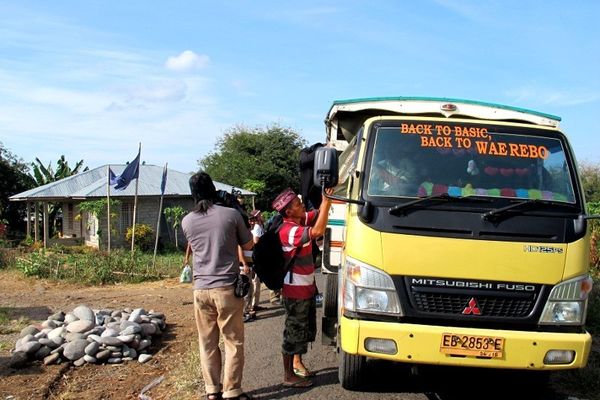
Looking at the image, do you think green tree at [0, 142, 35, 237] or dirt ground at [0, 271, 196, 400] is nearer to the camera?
dirt ground at [0, 271, 196, 400]

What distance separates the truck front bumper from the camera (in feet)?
→ 14.0

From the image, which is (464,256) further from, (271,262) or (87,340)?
(87,340)

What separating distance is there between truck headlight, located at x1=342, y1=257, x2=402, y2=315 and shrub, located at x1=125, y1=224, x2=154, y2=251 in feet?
71.0

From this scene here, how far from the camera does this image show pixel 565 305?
14.6 feet

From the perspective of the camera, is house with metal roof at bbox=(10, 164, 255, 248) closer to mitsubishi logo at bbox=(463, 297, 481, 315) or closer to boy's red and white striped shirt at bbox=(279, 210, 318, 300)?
boy's red and white striped shirt at bbox=(279, 210, 318, 300)

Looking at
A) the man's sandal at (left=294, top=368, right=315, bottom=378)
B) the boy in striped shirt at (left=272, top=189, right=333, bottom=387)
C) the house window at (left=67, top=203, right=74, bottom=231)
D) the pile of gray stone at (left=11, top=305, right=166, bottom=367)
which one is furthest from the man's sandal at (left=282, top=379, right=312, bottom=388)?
the house window at (left=67, top=203, right=74, bottom=231)

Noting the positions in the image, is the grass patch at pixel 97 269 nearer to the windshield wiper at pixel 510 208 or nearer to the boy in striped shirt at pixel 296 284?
the boy in striped shirt at pixel 296 284

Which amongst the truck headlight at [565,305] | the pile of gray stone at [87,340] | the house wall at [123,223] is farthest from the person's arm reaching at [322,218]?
the house wall at [123,223]

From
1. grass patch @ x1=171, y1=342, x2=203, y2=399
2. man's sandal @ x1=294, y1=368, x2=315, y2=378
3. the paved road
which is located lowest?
grass patch @ x1=171, y1=342, x2=203, y2=399

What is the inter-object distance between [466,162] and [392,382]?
2250 mm

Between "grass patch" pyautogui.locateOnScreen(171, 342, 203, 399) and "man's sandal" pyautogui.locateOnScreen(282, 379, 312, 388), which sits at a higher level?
"man's sandal" pyautogui.locateOnScreen(282, 379, 312, 388)

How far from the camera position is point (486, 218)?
447cm

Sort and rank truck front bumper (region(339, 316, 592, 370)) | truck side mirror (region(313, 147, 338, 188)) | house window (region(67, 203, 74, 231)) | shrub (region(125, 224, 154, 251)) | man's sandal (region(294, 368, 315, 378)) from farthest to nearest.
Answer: house window (region(67, 203, 74, 231)) → shrub (region(125, 224, 154, 251)) → man's sandal (region(294, 368, 315, 378)) → truck side mirror (region(313, 147, 338, 188)) → truck front bumper (region(339, 316, 592, 370))

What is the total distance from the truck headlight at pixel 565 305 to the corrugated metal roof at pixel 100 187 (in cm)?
2185
